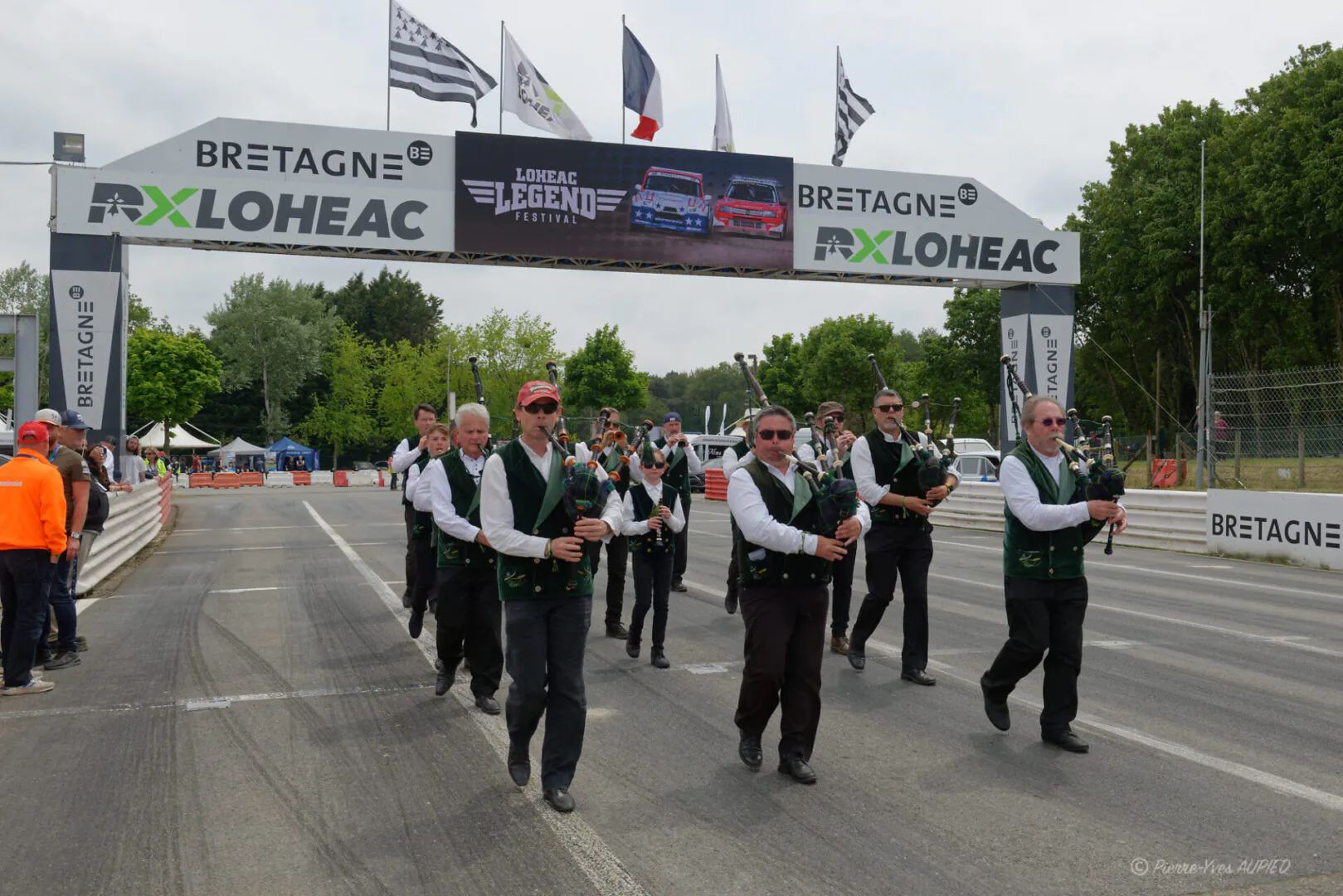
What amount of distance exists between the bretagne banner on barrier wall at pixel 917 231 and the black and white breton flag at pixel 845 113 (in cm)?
339

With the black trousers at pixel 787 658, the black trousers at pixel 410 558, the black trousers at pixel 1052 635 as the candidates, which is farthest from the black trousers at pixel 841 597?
the black trousers at pixel 410 558

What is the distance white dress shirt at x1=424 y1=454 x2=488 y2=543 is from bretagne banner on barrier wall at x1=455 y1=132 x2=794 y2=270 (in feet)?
57.2

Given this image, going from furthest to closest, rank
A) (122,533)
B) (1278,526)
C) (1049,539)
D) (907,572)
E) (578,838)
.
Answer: (122,533) < (1278,526) < (907,572) < (1049,539) < (578,838)

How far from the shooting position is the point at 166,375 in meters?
60.9

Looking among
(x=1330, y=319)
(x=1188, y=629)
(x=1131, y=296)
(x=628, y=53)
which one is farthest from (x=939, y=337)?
(x=1188, y=629)

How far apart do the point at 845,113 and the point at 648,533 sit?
23266 millimetres

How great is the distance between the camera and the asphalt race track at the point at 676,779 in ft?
13.2

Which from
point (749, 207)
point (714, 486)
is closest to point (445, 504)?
point (749, 207)

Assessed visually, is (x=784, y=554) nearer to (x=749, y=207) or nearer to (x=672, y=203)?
(x=672, y=203)

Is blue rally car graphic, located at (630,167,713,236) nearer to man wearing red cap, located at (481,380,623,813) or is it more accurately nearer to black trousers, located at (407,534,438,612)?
black trousers, located at (407,534,438,612)

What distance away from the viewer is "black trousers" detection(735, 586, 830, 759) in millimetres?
5090

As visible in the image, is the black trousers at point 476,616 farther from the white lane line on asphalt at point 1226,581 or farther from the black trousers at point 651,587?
the white lane line on asphalt at point 1226,581

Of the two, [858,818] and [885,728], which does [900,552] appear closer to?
[885,728]

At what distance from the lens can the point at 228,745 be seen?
5.82 m
